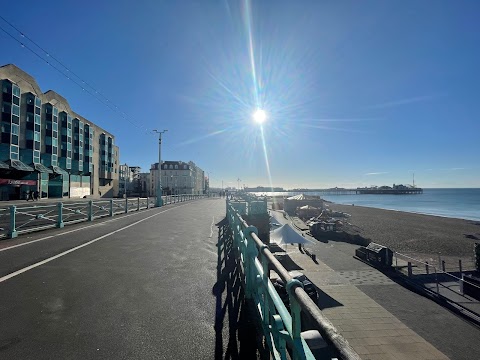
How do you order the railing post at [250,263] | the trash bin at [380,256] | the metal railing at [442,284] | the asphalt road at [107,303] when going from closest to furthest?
1. the asphalt road at [107,303]
2. the railing post at [250,263]
3. the metal railing at [442,284]
4. the trash bin at [380,256]

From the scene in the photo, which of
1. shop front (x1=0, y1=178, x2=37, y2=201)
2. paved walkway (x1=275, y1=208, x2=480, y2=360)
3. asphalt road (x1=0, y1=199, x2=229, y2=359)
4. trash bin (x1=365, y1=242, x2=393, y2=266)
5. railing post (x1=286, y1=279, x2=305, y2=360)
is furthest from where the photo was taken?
shop front (x1=0, y1=178, x2=37, y2=201)

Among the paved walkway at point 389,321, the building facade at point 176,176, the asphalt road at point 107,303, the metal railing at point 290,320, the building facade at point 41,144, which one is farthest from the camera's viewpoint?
the building facade at point 176,176

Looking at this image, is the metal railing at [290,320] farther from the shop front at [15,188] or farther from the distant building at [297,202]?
the distant building at [297,202]

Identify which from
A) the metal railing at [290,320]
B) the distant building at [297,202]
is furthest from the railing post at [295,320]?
the distant building at [297,202]

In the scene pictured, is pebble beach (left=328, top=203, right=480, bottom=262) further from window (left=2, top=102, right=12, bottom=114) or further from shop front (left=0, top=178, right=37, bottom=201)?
window (left=2, top=102, right=12, bottom=114)

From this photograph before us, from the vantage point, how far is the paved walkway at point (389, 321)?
24.0 feet

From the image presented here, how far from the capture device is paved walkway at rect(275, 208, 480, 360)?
7.30m

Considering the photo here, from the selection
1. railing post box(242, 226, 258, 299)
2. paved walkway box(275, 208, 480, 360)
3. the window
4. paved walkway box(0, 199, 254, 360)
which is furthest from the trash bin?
the window

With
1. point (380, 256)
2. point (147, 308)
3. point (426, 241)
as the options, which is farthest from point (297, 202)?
point (147, 308)

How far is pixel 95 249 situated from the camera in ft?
23.8

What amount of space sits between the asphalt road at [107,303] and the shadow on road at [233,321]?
0.11 m

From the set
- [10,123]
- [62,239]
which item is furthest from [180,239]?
[10,123]

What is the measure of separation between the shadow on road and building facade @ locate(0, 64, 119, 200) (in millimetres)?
44448

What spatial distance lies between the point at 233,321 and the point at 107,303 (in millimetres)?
2062
